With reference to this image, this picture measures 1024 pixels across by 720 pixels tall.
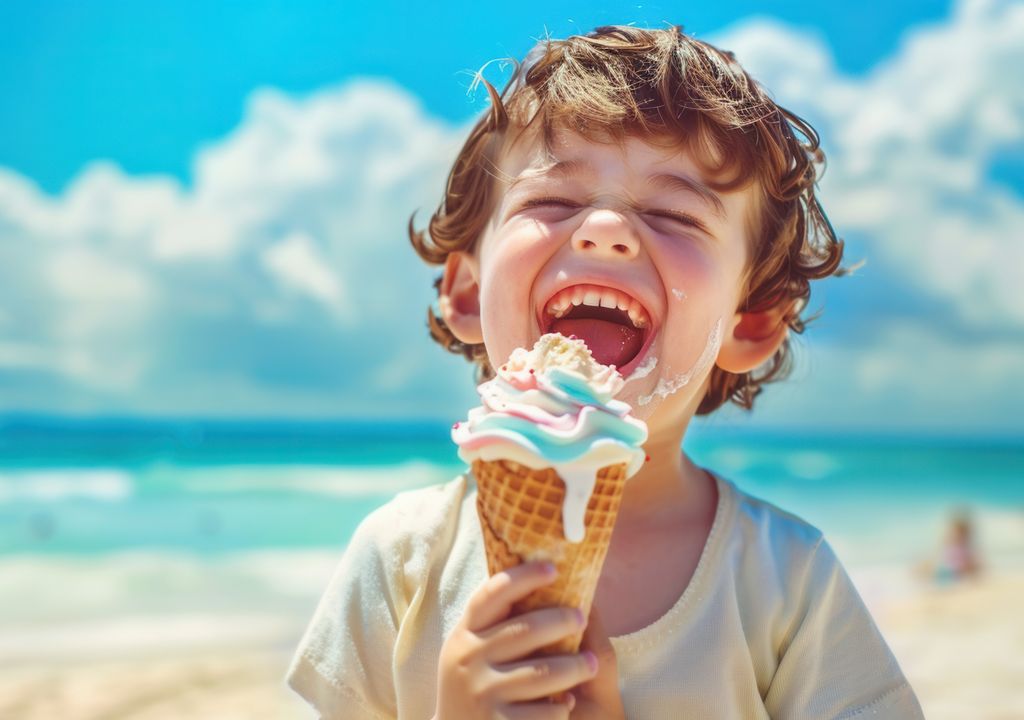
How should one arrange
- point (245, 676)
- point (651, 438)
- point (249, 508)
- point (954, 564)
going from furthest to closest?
point (249, 508), point (954, 564), point (245, 676), point (651, 438)

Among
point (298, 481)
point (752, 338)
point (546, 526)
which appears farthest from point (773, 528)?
point (298, 481)

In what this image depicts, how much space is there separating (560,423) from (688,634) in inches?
28.9

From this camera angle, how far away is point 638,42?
2.33 meters

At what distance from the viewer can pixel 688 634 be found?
79.9 inches

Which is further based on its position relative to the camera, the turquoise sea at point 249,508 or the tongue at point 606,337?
the turquoise sea at point 249,508

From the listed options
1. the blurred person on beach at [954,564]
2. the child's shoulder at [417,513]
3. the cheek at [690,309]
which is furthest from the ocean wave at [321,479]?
the cheek at [690,309]

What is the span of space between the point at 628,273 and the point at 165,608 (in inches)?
302

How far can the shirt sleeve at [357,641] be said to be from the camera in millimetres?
2070

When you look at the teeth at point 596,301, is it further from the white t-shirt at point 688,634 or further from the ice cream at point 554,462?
the white t-shirt at point 688,634

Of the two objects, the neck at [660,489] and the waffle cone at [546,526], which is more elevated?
the neck at [660,489]

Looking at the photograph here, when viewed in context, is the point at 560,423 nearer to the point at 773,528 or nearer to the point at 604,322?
the point at 604,322

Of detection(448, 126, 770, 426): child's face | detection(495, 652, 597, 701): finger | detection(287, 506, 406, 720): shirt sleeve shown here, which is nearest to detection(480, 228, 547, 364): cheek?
detection(448, 126, 770, 426): child's face

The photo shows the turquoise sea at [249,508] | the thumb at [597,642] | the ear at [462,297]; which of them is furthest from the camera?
the turquoise sea at [249,508]

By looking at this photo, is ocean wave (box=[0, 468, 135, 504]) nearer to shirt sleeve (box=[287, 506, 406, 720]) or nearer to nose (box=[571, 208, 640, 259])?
shirt sleeve (box=[287, 506, 406, 720])
